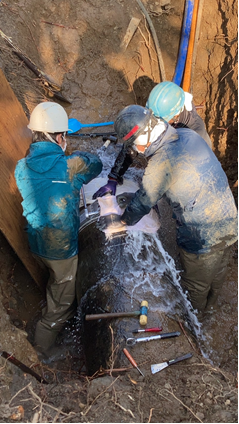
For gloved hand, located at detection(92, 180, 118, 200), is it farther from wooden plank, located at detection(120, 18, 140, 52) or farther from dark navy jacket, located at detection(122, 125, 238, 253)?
wooden plank, located at detection(120, 18, 140, 52)

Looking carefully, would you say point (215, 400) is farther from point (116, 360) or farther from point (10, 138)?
point (10, 138)

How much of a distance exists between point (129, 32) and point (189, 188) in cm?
358

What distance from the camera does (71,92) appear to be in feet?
16.2

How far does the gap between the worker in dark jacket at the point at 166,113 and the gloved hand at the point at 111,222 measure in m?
0.29

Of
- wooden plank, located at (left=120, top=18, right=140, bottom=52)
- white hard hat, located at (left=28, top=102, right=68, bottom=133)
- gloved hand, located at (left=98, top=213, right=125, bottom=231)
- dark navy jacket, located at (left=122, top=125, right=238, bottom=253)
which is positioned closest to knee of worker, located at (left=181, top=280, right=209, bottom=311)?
dark navy jacket, located at (left=122, top=125, right=238, bottom=253)

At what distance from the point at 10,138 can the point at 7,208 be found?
0.75m

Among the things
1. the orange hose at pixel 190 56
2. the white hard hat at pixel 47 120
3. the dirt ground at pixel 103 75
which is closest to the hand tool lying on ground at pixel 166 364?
the dirt ground at pixel 103 75

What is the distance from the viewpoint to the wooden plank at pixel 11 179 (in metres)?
3.11

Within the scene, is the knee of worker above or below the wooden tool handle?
below

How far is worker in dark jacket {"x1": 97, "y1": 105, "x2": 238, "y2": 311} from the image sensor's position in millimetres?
2486

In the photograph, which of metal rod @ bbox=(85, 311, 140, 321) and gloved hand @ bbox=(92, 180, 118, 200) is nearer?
metal rod @ bbox=(85, 311, 140, 321)

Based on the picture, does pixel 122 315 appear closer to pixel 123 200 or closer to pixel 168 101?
pixel 123 200

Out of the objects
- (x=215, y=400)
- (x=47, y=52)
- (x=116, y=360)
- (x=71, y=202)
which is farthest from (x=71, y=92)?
(x=215, y=400)

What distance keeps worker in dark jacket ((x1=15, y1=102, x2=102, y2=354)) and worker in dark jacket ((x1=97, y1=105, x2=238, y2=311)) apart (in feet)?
1.56
